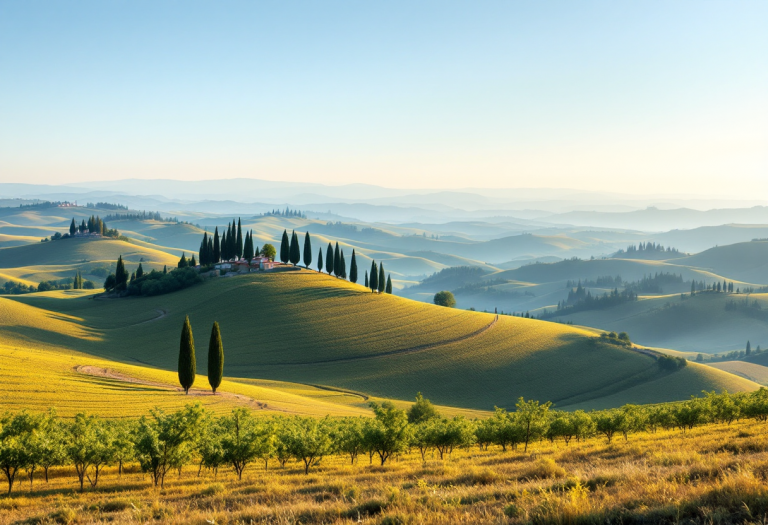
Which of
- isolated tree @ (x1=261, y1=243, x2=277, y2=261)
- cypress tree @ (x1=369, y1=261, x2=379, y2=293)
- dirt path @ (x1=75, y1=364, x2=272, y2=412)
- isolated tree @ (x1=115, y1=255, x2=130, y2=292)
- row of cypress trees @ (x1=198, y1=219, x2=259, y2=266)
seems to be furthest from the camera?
isolated tree @ (x1=261, y1=243, x2=277, y2=261)

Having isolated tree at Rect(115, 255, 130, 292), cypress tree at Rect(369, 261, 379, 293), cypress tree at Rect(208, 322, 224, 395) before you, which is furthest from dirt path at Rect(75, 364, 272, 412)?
isolated tree at Rect(115, 255, 130, 292)

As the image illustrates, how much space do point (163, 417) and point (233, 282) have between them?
367 feet

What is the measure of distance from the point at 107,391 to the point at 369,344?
58072 millimetres

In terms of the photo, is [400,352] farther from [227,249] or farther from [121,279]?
[121,279]

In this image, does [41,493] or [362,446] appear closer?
[41,493]

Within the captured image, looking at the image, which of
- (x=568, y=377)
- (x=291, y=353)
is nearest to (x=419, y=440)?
(x=291, y=353)

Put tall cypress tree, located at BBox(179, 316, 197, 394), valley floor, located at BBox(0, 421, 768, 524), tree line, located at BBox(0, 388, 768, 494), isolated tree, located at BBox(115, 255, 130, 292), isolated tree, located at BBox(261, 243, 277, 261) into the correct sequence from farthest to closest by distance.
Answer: isolated tree, located at BBox(261, 243, 277, 261)
isolated tree, located at BBox(115, 255, 130, 292)
tall cypress tree, located at BBox(179, 316, 197, 394)
tree line, located at BBox(0, 388, 768, 494)
valley floor, located at BBox(0, 421, 768, 524)

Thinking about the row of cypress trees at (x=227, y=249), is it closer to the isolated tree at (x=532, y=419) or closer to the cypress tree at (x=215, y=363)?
the cypress tree at (x=215, y=363)

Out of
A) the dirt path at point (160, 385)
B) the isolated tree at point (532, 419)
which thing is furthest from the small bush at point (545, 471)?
the dirt path at point (160, 385)

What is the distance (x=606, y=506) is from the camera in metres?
10.9

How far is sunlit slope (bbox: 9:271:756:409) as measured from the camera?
9631 cm

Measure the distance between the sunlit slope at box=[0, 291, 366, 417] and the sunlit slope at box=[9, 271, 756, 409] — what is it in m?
14.2

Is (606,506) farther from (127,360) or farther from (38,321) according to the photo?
(38,321)

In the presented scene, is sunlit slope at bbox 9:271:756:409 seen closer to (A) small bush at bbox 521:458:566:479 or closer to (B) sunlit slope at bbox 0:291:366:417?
(B) sunlit slope at bbox 0:291:366:417
